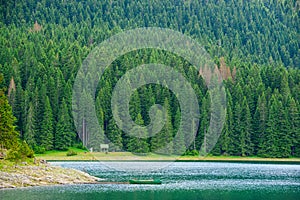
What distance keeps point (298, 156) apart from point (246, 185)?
2859 inches

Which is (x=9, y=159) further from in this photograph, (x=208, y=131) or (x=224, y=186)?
(x=208, y=131)

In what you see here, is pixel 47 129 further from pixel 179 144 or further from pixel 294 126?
pixel 294 126

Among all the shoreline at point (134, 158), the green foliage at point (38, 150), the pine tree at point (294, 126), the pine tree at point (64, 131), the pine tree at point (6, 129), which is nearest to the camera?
the pine tree at point (6, 129)

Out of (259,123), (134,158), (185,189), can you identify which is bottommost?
(185,189)

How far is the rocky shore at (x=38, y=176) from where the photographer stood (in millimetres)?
78625

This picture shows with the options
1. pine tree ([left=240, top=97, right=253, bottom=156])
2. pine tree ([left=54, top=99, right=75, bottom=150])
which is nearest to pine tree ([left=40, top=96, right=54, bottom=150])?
pine tree ([left=54, top=99, right=75, bottom=150])

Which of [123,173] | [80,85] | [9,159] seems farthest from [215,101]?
[9,159]

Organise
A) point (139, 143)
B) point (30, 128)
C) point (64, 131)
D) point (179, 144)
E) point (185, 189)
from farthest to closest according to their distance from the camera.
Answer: point (179, 144)
point (64, 131)
point (139, 143)
point (30, 128)
point (185, 189)

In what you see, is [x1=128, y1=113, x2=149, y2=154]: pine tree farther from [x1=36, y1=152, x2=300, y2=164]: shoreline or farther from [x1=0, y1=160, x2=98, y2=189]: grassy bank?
[x1=0, y1=160, x2=98, y2=189]: grassy bank

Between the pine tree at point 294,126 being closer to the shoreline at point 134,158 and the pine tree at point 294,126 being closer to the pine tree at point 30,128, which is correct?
the shoreline at point 134,158

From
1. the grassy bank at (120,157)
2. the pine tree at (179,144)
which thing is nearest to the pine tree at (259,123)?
the grassy bank at (120,157)

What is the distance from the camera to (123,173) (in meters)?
106

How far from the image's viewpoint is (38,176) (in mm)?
81938

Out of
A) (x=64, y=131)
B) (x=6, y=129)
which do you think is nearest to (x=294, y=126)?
Answer: (x=64, y=131)
